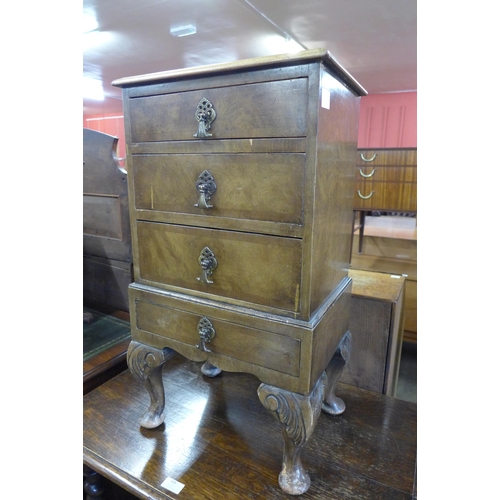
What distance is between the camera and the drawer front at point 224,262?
82 cm

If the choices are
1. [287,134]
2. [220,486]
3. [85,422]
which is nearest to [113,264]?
[85,422]

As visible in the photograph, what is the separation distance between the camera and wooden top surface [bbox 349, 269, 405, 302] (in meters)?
1.38

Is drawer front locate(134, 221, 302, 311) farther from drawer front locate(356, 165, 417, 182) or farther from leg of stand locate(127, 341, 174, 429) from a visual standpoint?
drawer front locate(356, 165, 417, 182)

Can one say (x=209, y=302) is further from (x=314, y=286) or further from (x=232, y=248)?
(x=314, y=286)

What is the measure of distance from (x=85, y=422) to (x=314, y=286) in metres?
0.84

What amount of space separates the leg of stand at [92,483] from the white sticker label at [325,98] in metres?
1.17

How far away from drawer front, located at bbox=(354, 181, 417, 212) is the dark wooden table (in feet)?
5.81

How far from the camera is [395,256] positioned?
2.70 meters

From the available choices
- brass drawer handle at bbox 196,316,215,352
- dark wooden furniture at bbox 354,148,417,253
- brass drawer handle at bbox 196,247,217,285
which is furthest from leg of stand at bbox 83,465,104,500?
dark wooden furniture at bbox 354,148,417,253

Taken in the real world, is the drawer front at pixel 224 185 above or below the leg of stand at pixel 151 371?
above

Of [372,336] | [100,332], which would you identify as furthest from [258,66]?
[100,332]

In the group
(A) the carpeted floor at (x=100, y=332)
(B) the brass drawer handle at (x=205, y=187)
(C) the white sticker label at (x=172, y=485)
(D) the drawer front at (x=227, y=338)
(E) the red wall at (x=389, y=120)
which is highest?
(E) the red wall at (x=389, y=120)

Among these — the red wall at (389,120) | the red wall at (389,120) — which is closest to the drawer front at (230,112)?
the red wall at (389,120)

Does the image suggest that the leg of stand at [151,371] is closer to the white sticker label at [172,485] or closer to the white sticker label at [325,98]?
the white sticker label at [172,485]
